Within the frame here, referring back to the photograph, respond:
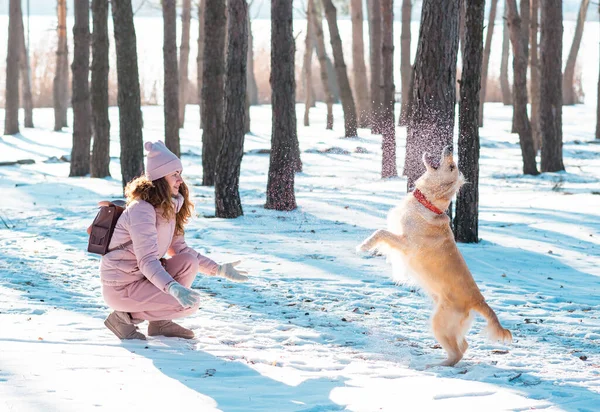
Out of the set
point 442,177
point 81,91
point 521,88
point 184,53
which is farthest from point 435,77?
point 184,53

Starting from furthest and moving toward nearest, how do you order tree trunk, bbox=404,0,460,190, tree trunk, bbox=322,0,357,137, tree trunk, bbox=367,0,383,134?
tree trunk, bbox=367,0,383,134 → tree trunk, bbox=322,0,357,137 → tree trunk, bbox=404,0,460,190

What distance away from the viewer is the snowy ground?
4613mm

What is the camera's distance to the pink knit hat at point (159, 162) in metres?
5.42

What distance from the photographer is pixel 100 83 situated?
1656 cm

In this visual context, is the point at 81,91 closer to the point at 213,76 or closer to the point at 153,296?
the point at 213,76

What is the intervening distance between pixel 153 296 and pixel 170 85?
13382 millimetres

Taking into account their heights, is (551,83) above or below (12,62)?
below

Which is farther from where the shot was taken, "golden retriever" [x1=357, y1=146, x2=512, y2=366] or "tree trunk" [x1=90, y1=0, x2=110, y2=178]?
"tree trunk" [x1=90, y1=0, x2=110, y2=178]

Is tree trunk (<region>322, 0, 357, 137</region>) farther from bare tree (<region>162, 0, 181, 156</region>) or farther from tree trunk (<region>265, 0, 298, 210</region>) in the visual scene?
tree trunk (<region>265, 0, 298, 210</region>)

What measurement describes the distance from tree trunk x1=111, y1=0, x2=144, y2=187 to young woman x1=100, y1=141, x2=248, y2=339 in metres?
8.23

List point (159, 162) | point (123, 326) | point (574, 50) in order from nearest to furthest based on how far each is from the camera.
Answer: point (159, 162)
point (123, 326)
point (574, 50)

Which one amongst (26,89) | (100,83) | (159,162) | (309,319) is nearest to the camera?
(159,162)

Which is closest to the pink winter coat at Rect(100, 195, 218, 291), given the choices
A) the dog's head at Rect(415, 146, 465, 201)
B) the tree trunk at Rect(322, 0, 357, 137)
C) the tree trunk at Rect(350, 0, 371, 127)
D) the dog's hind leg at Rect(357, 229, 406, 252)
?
the dog's hind leg at Rect(357, 229, 406, 252)

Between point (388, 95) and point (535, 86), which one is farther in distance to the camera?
point (535, 86)
